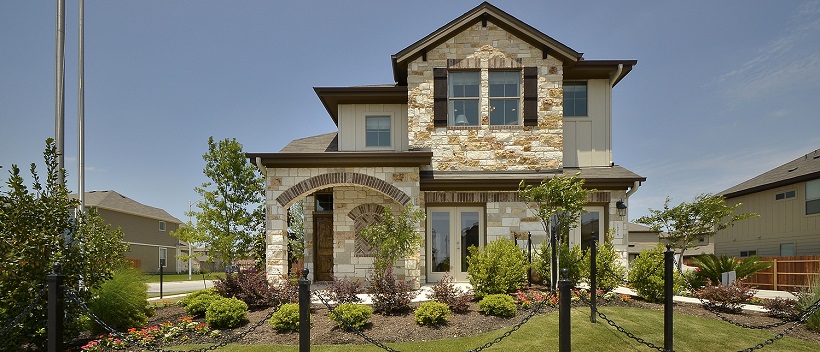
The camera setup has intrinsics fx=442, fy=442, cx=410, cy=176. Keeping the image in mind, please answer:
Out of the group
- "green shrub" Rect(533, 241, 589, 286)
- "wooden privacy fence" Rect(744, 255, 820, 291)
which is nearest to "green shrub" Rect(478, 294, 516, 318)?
"green shrub" Rect(533, 241, 589, 286)

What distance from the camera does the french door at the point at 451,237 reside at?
12.6 meters

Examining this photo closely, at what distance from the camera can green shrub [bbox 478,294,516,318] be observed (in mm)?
8570

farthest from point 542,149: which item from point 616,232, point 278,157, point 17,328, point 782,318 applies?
point 17,328

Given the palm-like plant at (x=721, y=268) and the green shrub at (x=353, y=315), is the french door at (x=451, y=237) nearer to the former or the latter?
the green shrub at (x=353, y=315)

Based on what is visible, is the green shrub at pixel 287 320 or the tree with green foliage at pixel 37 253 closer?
the tree with green foliage at pixel 37 253

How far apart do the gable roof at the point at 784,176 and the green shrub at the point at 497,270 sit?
15.9 m

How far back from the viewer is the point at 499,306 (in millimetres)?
8562

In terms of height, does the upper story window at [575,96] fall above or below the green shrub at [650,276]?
above

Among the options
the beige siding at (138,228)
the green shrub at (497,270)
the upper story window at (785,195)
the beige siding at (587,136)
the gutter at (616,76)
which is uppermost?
the gutter at (616,76)

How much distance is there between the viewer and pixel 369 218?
13.0m

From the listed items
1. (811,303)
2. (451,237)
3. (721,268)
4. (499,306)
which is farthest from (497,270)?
(721,268)

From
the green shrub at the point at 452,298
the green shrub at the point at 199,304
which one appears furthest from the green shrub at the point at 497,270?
the green shrub at the point at 199,304

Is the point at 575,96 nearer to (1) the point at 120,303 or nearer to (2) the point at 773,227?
(1) the point at 120,303

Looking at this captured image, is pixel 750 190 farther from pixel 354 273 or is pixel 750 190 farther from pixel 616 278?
pixel 354 273
